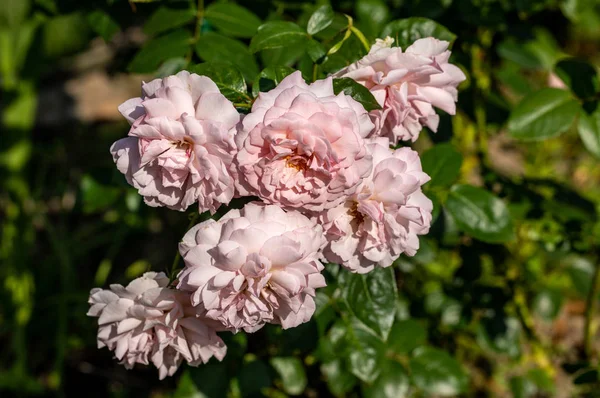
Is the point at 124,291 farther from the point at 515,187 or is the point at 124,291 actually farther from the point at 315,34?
the point at 515,187

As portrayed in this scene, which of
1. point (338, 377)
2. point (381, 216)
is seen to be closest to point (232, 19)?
point (381, 216)

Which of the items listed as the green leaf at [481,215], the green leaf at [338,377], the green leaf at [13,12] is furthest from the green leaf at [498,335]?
the green leaf at [13,12]

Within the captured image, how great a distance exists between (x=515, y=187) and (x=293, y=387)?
0.69 meters

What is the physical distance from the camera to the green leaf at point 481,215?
112 cm

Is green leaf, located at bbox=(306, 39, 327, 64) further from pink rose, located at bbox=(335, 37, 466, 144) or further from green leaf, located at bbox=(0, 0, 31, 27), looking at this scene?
green leaf, located at bbox=(0, 0, 31, 27)

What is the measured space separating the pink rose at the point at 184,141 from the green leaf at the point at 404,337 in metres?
0.71

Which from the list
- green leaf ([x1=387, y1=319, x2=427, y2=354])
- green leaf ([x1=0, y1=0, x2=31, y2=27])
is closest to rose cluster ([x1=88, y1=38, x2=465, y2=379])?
green leaf ([x1=387, y1=319, x2=427, y2=354])

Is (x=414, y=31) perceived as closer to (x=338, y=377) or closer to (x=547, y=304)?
(x=338, y=377)

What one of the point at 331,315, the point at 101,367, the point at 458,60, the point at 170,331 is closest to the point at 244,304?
the point at 170,331

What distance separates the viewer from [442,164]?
1.13 metres

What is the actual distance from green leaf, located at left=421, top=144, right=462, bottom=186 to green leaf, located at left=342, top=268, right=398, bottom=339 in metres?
0.21

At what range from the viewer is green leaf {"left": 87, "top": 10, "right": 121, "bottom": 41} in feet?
4.20

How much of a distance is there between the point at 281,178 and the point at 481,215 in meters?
0.53

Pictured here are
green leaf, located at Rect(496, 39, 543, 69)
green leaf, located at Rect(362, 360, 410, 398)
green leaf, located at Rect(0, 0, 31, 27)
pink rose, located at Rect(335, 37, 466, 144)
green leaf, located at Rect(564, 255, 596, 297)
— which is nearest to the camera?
pink rose, located at Rect(335, 37, 466, 144)
